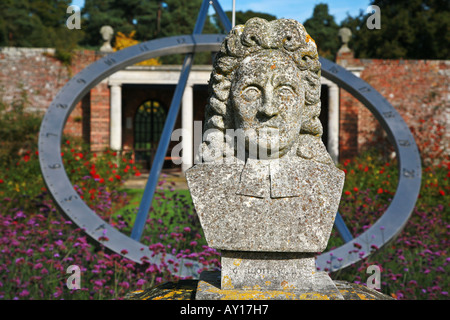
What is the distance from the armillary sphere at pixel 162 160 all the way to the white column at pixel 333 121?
7465 mm

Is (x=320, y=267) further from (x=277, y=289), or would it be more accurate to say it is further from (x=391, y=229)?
(x=277, y=289)

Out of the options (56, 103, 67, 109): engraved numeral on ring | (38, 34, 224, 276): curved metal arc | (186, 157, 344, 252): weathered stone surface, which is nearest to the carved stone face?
(186, 157, 344, 252): weathered stone surface

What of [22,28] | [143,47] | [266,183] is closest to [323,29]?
[22,28]

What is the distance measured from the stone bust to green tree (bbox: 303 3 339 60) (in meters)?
21.0

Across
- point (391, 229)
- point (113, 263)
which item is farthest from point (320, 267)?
point (113, 263)

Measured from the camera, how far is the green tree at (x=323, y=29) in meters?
23.5

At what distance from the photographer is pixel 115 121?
43.0 feet

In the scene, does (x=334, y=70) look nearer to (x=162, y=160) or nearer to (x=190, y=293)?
(x=162, y=160)

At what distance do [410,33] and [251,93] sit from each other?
17752 millimetres

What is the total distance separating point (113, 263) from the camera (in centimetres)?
438

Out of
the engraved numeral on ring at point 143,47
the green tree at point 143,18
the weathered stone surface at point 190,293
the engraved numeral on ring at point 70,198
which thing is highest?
the green tree at point 143,18

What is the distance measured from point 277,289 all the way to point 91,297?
7.44 ft

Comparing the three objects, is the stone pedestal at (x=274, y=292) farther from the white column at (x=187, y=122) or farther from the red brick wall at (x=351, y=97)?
the white column at (x=187, y=122)

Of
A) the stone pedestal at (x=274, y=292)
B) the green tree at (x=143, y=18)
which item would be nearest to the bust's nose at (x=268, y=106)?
the stone pedestal at (x=274, y=292)
